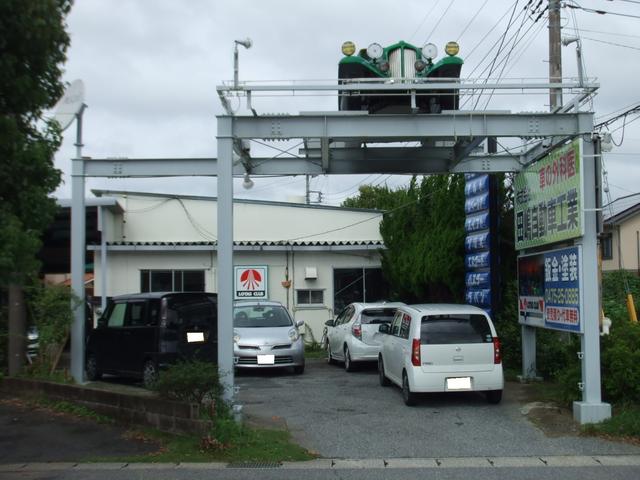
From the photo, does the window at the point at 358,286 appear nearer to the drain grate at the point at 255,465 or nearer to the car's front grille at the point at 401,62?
the car's front grille at the point at 401,62

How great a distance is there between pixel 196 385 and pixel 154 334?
4.08m

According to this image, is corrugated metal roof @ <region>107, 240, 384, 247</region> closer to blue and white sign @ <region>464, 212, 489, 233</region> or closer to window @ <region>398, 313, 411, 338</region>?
blue and white sign @ <region>464, 212, 489, 233</region>

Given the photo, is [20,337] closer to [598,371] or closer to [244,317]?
[244,317]

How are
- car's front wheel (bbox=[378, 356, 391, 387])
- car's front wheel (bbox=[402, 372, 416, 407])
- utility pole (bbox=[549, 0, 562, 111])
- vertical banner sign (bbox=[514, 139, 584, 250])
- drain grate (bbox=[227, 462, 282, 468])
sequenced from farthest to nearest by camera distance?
1. utility pole (bbox=[549, 0, 562, 111])
2. car's front wheel (bbox=[378, 356, 391, 387])
3. car's front wheel (bbox=[402, 372, 416, 407])
4. vertical banner sign (bbox=[514, 139, 584, 250])
5. drain grate (bbox=[227, 462, 282, 468])

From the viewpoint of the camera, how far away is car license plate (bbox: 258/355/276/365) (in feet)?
48.6

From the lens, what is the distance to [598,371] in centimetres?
940

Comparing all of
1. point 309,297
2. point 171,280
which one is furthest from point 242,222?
point 309,297

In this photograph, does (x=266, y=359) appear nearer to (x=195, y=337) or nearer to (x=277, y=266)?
(x=195, y=337)

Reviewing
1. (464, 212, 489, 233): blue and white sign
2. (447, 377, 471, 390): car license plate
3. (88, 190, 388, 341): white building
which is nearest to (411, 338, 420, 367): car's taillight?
(447, 377, 471, 390): car license plate

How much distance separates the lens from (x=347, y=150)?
11906mm

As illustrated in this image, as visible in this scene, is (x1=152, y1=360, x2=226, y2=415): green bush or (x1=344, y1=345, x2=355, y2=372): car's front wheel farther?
(x1=344, y1=345, x2=355, y2=372): car's front wheel

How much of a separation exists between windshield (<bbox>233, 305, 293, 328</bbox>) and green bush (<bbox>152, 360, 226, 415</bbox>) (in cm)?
684

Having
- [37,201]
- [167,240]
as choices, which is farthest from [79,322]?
[167,240]

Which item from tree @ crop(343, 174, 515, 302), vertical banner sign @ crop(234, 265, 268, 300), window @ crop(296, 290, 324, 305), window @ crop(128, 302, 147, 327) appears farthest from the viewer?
window @ crop(296, 290, 324, 305)
